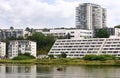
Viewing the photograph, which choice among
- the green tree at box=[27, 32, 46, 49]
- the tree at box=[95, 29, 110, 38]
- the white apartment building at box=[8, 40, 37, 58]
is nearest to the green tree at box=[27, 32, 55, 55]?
the green tree at box=[27, 32, 46, 49]

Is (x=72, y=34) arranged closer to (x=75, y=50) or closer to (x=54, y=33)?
(x=54, y=33)

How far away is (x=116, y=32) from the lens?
189250 mm

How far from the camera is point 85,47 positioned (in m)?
145

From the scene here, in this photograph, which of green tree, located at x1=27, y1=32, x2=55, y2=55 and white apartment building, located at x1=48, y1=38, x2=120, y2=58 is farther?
green tree, located at x1=27, y1=32, x2=55, y2=55

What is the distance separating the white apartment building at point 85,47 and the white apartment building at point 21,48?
625 cm

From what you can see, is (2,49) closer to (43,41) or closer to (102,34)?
(43,41)

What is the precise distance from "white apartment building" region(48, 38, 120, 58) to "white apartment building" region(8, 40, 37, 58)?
6255 mm

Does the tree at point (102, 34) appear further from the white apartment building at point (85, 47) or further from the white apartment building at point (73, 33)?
the white apartment building at point (85, 47)

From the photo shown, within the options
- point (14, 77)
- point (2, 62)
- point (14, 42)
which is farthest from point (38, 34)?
point (14, 77)

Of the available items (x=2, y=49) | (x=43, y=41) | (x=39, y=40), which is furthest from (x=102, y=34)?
(x=2, y=49)

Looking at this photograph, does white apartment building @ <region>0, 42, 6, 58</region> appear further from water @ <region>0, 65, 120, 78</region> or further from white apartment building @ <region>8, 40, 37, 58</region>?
water @ <region>0, 65, 120, 78</region>

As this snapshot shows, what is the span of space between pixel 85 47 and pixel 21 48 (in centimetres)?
2143

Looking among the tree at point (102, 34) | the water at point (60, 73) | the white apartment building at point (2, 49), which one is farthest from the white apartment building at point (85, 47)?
the water at point (60, 73)

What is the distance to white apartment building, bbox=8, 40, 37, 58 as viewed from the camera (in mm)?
149750
